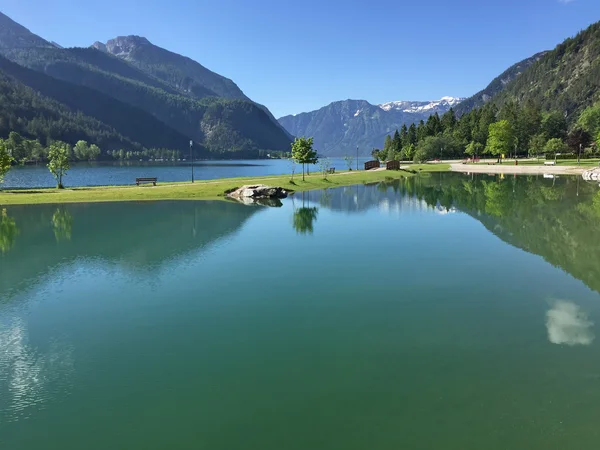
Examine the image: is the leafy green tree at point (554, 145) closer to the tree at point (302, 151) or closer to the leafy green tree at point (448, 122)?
the leafy green tree at point (448, 122)

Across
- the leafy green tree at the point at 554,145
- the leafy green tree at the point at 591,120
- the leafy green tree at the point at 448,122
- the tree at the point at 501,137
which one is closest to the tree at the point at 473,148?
the tree at the point at 501,137

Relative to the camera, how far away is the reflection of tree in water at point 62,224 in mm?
35656

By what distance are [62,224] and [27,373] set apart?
108 ft

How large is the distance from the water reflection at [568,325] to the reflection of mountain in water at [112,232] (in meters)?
22.1

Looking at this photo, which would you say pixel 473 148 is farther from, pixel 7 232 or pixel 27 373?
pixel 27 373

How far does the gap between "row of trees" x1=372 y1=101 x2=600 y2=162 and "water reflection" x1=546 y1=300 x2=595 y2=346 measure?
141869 millimetres

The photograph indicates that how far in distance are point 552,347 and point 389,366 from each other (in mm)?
6188

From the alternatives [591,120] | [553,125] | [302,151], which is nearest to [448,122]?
[553,125]

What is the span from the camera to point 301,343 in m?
14.5

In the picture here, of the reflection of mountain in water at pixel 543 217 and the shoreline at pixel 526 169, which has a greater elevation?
the shoreline at pixel 526 169

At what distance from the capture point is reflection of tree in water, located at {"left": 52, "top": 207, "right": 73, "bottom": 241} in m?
35.7

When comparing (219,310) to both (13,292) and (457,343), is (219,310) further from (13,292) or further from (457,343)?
(13,292)

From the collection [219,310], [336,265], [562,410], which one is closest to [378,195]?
[336,265]

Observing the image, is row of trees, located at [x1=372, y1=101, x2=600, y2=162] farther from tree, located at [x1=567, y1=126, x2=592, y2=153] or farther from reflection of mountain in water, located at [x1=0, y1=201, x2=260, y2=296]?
reflection of mountain in water, located at [x1=0, y1=201, x2=260, y2=296]
